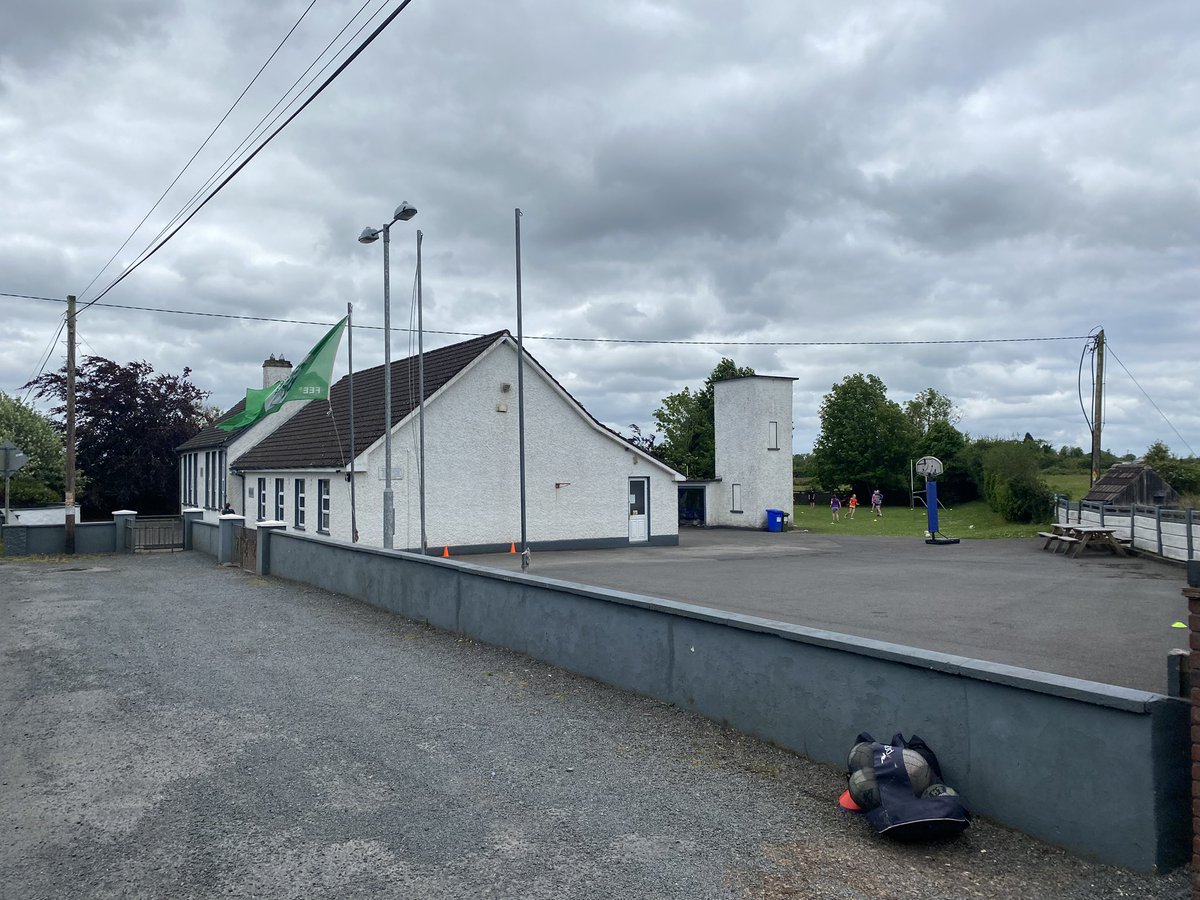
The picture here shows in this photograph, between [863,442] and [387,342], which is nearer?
[387,342]

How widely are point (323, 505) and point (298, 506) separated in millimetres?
2594

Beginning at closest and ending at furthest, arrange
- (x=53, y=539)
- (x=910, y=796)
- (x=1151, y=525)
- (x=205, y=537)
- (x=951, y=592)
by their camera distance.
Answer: (x=910, y=796), (x=951, y=592), (x=1151, y=525), (x=205, y=537), (x=53, y=539)

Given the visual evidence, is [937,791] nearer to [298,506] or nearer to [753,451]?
[298,506]

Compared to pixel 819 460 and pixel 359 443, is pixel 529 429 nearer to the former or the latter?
pixel 359 443

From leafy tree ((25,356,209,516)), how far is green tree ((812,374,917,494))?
5444cm

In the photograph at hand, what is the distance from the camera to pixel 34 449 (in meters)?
51.9

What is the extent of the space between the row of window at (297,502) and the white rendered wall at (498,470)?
4.45ft

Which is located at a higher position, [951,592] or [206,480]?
[206,480]

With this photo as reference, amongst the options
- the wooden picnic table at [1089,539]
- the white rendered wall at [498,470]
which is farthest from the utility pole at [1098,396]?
the white rendered wall at [498,470]

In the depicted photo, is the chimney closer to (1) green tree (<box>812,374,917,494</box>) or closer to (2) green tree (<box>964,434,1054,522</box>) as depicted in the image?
(2) green tree (<box>964,434,1054,522</box>)

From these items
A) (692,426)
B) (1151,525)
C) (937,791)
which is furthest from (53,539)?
(692,426)

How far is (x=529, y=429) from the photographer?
29.3 m

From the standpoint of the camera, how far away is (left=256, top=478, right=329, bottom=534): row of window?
27.5 m

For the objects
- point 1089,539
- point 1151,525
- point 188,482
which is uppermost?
point 188,482
